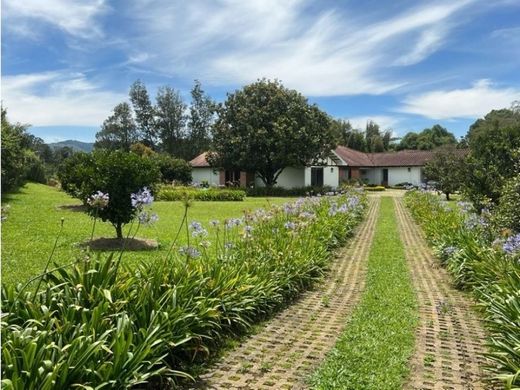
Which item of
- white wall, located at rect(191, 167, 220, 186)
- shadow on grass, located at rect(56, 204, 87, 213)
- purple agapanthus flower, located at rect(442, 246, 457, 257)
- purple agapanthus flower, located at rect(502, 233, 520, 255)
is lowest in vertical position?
purple agapanthus flower, located at rect(442, 246, 457, 257)

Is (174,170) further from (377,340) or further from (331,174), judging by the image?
(377,340)

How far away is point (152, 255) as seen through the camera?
9.11m

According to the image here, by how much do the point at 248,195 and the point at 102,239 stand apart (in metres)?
23.1

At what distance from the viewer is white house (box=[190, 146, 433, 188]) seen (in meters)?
41.3

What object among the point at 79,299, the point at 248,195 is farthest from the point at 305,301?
the point at 248,195

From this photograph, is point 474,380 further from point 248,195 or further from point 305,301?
point 248,195

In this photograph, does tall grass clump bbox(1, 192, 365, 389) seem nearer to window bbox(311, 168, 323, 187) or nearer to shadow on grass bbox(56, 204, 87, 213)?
shadow on grass bbox(56, 204, 87, 213)

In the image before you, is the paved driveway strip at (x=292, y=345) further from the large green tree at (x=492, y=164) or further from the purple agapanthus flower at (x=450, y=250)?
the large green tree at (x=492, y=164)

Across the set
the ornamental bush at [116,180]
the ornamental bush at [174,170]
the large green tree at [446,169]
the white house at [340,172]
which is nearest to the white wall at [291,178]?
the white house at [340,172]

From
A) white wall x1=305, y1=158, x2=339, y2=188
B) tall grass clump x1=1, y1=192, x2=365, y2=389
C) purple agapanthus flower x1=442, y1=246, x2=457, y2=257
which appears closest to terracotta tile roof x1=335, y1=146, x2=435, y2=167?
white wall x1=305, y1=158, x2=339, y2=188

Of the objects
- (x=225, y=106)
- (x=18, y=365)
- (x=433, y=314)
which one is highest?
(x=225, y=106)

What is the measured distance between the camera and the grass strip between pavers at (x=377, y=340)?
3.90 meters

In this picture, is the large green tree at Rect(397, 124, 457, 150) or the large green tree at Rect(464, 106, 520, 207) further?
the large green tree at Rect(397, 124, 457, 150)

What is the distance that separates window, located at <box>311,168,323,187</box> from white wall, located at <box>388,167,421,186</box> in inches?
469
